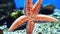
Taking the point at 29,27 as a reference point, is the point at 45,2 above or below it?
above

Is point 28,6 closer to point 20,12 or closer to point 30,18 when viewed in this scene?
point 30,18

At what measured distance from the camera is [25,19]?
1623 mm

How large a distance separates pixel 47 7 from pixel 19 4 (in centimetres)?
44

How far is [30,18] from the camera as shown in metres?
1.68

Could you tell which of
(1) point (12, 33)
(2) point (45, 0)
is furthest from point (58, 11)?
(1) point (12, 33)

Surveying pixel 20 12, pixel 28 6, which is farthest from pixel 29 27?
pixel 20 12

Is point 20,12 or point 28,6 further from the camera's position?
point 20,12

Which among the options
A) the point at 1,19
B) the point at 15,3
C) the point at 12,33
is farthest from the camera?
the point at 15,3

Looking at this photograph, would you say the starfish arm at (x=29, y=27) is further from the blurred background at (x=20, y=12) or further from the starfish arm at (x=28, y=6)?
the blurred background at (x=20, y=12)

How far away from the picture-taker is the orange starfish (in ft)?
5.17

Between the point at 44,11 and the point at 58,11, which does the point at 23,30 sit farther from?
the point at 58,11

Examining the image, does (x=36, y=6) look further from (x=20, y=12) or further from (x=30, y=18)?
(x=20, y=12)

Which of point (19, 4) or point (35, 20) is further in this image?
point (19, 4)

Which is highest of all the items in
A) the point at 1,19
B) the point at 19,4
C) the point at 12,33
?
the point at 19,4
